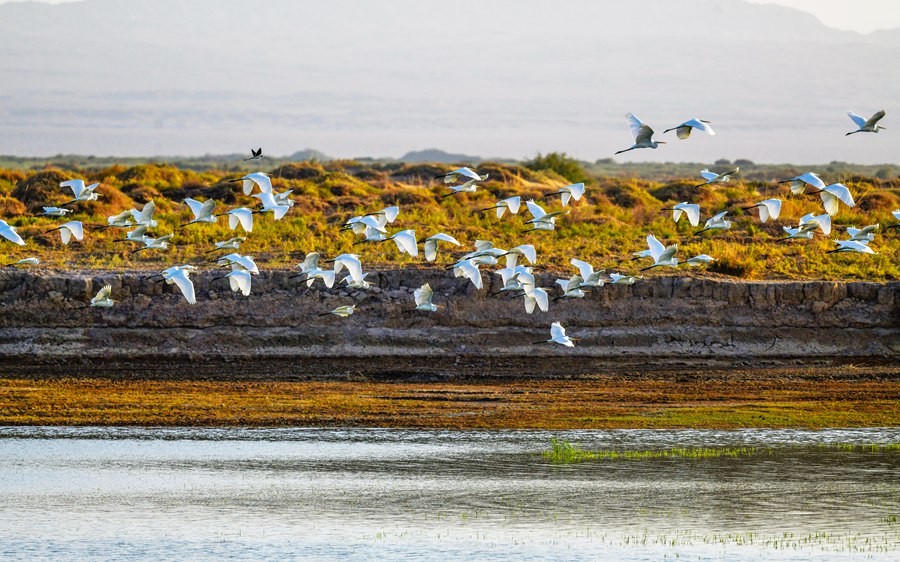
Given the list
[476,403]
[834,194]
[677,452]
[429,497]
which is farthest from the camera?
[476,403]

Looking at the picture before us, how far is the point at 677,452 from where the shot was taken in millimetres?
20312

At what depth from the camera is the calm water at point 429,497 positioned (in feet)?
49.5

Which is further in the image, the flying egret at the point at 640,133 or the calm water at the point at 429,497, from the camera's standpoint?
the flying egret at the point at 640,133

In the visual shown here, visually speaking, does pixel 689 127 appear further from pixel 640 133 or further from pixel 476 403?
pixel 476 403

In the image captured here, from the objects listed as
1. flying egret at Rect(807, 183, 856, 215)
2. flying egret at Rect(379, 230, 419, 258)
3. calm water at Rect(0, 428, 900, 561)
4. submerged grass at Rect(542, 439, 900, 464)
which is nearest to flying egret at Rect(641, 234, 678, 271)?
flying egret at Rect(807, 183, 856, 215)

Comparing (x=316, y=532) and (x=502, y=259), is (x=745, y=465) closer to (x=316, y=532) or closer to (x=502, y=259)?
(x=316, y=532)

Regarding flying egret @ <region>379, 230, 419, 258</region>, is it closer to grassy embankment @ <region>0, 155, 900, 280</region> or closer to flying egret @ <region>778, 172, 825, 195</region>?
flying egret @ <region>778, 172, 825, 195</region>

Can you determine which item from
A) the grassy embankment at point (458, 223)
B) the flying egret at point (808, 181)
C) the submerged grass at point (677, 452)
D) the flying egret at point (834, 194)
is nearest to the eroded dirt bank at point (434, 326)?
the grassy embankment at point (458, 223)

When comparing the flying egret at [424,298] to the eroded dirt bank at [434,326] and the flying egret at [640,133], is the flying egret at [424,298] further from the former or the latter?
the flying egret at [640,133]

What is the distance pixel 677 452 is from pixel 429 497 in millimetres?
4574

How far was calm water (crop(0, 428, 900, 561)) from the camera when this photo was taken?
49.5 feet

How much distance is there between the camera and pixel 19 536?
15352 mm

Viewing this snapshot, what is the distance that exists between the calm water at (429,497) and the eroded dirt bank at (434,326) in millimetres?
7219

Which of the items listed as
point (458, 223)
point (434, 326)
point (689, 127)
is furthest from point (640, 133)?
point (458, 223)
